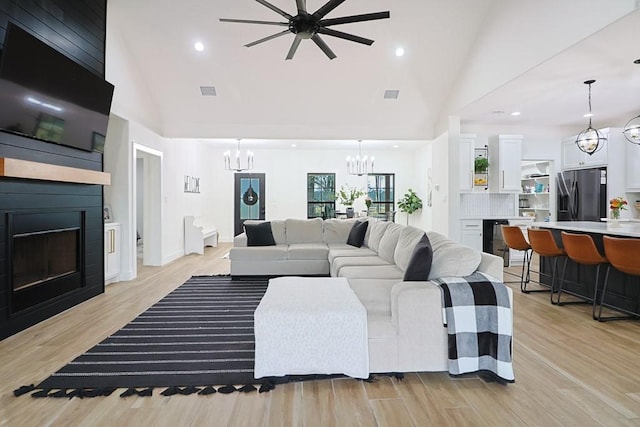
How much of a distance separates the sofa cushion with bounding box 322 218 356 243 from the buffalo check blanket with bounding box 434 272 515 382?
372 centimetres

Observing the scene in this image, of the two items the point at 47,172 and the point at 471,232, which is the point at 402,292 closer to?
the point at 47,172

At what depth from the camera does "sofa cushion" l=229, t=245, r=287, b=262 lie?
217 inches

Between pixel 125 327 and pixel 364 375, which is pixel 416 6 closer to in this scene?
pixel 364 375

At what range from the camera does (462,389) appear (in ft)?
7.72

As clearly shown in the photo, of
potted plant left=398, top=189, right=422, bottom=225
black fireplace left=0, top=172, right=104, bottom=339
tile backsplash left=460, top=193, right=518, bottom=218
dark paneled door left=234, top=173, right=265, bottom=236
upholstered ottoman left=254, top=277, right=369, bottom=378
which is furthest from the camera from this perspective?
dark paneled door left=234, top=173, right=265, bottom=236

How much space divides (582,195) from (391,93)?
162 inches

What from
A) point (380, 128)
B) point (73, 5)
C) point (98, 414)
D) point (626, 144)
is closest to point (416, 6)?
point (380, 128)

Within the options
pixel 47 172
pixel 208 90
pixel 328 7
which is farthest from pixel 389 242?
pixel 208 90

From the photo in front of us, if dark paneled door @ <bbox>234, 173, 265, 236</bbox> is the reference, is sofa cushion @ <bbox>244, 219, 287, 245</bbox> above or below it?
below

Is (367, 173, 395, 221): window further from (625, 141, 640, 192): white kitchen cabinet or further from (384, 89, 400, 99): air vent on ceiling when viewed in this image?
(625, 141, 640, 192): white kitchen cabinet

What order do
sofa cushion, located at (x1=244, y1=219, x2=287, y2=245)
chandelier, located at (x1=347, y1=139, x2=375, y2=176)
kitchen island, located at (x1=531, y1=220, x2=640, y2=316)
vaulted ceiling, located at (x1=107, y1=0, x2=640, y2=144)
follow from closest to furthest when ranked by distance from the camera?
kitchen island, located at (x1=531, y1=220, x2=640, y2=316), vaulted ceiling, located at (x1=107, y1=0, x2=640, y2=144), sofa cushion, located at (x1=244, y1=219, x2=287, y2=245), chandelier, located at (x1=347, y1=139, x2=375, y2=176)

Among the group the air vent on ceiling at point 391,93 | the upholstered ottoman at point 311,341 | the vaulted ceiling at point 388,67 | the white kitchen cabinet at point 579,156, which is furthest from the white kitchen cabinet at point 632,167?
the upholstered ottoman at point 311,341

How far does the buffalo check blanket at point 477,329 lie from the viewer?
2412 millimetres

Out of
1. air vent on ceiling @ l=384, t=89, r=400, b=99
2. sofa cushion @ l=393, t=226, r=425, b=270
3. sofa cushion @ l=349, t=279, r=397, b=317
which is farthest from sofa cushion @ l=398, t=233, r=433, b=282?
air vent on ceiling @ l=384, t=89, r=400, b=99
